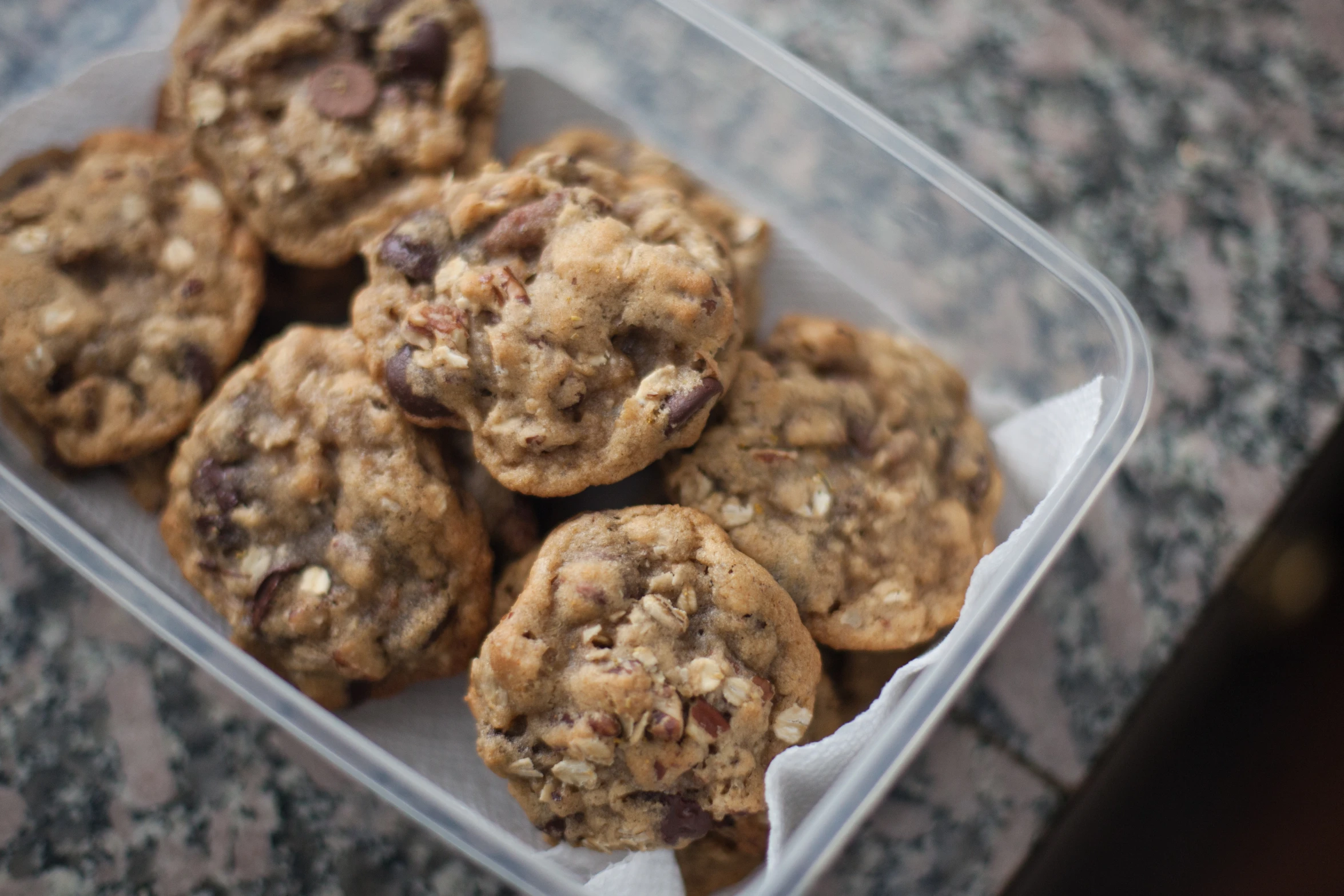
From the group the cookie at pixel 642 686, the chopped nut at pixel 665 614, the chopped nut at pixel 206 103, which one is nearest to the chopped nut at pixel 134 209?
the chopped nut at pixel 206 103

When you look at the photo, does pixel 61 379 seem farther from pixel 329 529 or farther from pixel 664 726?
pixel 664 726

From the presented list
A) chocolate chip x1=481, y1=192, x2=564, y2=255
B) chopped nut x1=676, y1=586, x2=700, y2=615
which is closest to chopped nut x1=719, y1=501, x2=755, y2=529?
chopped nut x1=676, y1=586, x2=700, y2=615

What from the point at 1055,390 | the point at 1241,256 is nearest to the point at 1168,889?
the point at 1055,390

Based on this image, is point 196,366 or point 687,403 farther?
point 196,366

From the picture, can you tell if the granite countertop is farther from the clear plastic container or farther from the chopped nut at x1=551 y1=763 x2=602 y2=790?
the chopped nut at x1=551 y1=763 x2=602 y2=790

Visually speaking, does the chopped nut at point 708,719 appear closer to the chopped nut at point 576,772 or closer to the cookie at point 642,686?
the cookie at point 642,686

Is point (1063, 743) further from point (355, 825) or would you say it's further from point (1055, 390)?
point (355, 825)

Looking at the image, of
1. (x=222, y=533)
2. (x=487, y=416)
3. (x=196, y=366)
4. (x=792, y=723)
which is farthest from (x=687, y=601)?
(x=196, y=366)
